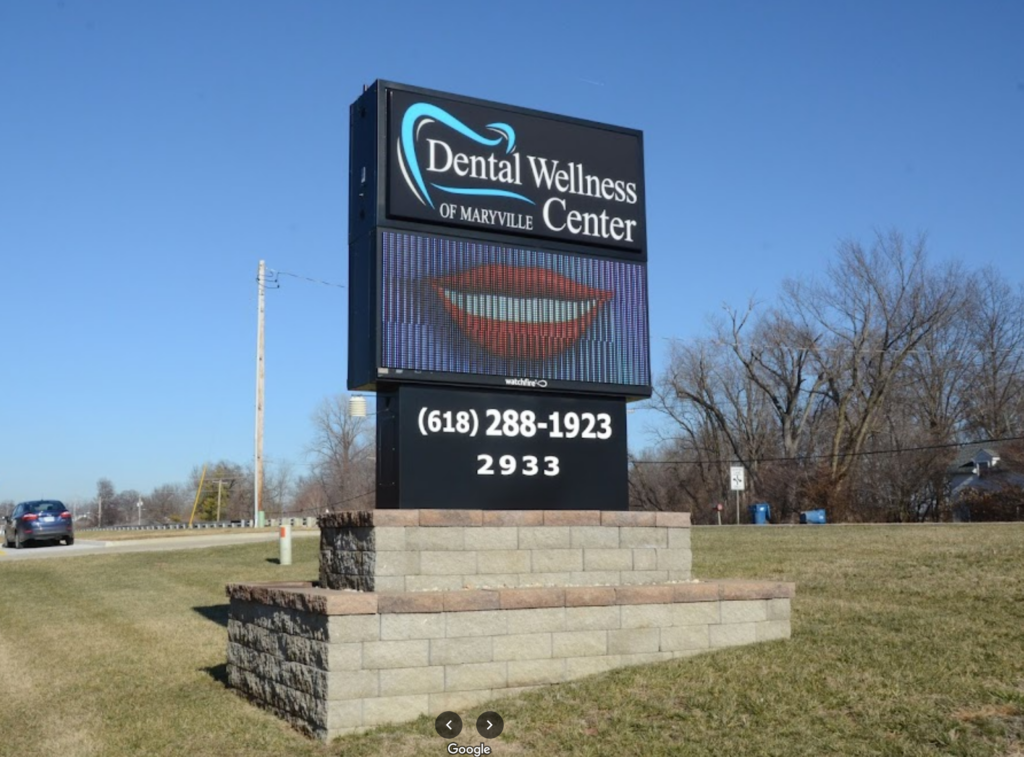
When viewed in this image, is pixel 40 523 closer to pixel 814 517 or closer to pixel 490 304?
pixel 490 304

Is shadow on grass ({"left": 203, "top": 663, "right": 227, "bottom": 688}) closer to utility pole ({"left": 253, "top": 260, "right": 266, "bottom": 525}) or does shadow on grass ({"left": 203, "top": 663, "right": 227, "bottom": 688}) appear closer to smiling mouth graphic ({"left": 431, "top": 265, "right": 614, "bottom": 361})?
smiling mouth graphic ({"left": 431, "top": 265, "right": 614, "bottom": 361})

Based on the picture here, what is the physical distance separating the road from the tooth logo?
19.5 meters

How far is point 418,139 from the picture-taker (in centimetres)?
955

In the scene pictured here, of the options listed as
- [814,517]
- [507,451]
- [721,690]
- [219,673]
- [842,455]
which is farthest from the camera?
[842,455]

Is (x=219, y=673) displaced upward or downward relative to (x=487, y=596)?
downward

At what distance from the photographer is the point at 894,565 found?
44.9 ft

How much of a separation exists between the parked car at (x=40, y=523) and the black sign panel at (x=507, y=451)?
973 inches

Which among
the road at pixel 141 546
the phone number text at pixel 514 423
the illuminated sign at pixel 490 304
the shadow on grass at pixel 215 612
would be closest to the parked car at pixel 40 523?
the road at pixel 141 546

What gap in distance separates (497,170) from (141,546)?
895 inches

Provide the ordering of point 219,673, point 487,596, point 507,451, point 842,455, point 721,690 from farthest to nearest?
point 842,455
point 219,673
point 507,451
point 487,596
point 721,690

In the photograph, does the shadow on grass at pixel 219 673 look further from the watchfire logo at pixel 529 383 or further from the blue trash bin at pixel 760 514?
the blue trash bin at pixel 760 514

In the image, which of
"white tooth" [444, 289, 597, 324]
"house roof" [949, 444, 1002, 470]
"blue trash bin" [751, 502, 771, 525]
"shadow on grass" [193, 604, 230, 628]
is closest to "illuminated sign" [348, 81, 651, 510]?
"white tooth" [444, 289, 597, 324]

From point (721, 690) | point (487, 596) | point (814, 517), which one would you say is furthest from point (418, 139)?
point (814, 517)

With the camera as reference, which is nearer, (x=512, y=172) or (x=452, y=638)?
(x=452, y=638)
